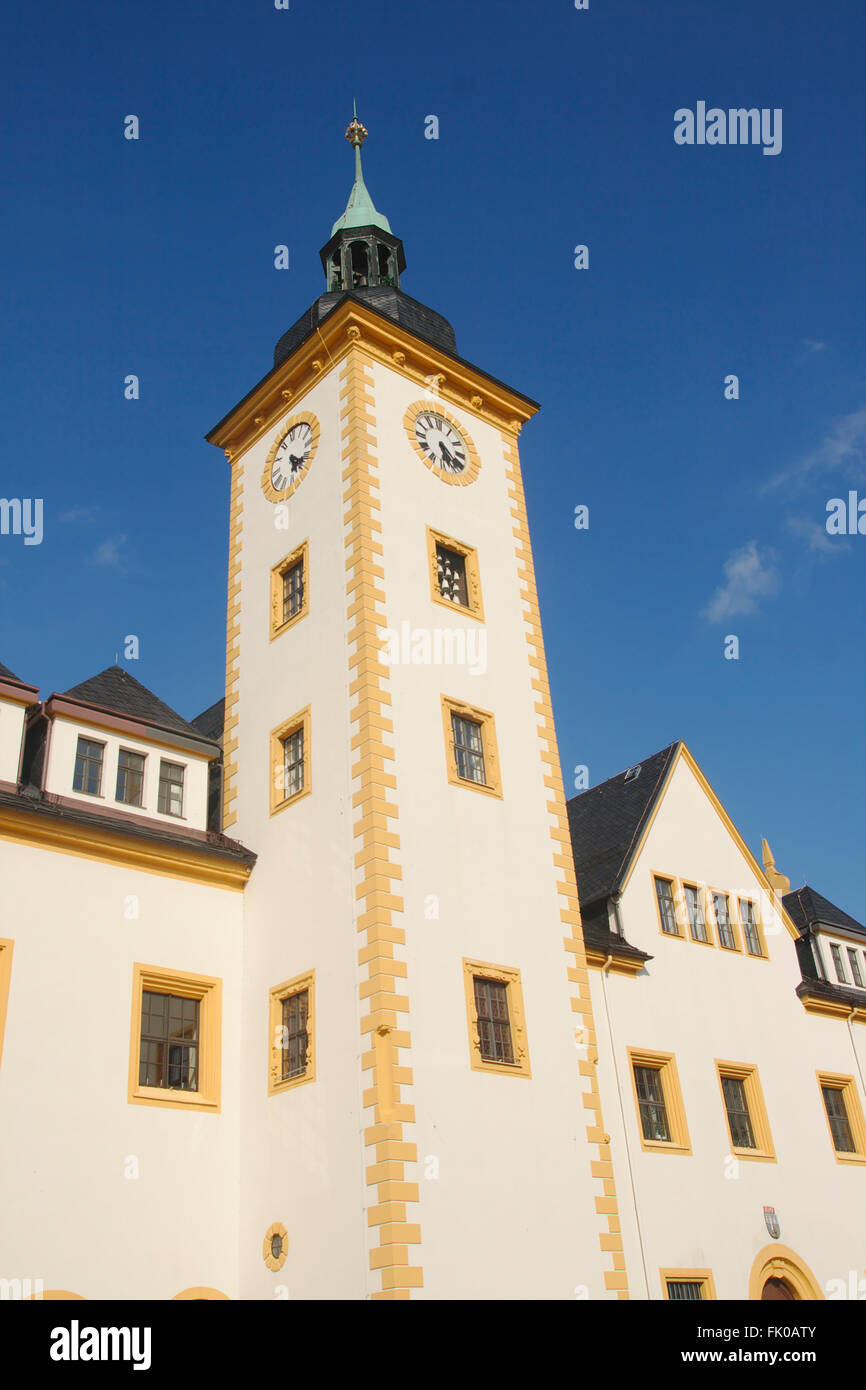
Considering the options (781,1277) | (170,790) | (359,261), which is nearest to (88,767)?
(170,790)

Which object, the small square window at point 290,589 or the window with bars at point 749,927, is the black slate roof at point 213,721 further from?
the window with bars at point 749,927

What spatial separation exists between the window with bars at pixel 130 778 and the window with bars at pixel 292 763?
2.52m

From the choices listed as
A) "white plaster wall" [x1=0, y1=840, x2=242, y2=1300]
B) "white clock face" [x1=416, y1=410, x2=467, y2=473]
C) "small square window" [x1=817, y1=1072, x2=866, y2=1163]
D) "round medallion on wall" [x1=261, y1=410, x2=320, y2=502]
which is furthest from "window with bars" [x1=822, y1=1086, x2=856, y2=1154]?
"round medallion on wall" [x1=261, y1=410, x2=320, y2=502]

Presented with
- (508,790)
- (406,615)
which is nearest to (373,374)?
(406,615)

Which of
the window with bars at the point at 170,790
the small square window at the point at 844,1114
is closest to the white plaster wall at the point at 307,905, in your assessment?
the window with bars at the point at 170,790

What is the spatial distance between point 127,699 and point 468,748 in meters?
6.58

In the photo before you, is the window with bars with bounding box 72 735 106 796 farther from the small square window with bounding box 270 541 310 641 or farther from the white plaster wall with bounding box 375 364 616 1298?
the white plaster wall with bounding box 375 364 616 1298

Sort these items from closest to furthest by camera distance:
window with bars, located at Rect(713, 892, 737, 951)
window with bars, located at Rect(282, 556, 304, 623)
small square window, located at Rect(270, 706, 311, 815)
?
small square window, located at Rect(270, 706, 311, 815) < window with bars, located at Rect(282, 556, 304, 623) < window with bars, located at Rect(713, 892, 737, 951)

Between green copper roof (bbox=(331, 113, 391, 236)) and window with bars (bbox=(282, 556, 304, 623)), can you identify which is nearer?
window with bars (bbox=(282, 556, 304, 623))

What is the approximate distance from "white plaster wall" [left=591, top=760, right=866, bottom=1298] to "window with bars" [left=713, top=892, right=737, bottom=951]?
0.30 metres

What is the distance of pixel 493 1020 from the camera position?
18812mm

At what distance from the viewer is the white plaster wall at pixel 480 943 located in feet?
55.1

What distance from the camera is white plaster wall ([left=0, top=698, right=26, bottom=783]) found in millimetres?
19234

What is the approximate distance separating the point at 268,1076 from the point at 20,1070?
155 inches
